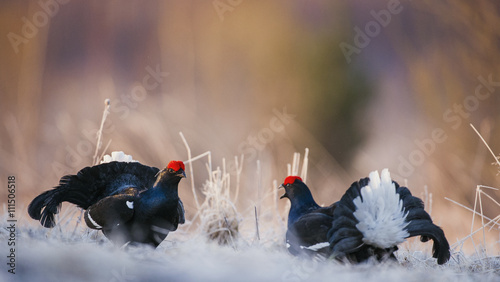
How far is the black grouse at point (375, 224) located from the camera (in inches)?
62.6

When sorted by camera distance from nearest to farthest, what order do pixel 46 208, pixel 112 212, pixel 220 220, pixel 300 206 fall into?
pixel 112 212
pixel 46 208
pixel 300 206
pixel 220 220

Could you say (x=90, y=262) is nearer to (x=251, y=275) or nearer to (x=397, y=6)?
(x=251, y=275)

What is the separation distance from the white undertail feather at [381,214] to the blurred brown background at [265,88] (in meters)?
2.03

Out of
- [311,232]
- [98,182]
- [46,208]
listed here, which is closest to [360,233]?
[311,232]

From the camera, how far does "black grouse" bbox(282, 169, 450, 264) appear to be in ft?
5.21

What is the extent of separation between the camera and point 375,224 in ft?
5.24

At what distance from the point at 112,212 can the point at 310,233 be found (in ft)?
1.80

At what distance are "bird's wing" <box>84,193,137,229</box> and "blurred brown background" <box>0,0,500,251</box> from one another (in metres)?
1.92

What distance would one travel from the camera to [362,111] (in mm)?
5336

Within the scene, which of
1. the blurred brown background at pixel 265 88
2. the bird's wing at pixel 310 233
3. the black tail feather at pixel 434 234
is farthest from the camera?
the blurred brown background at pixel 265 88

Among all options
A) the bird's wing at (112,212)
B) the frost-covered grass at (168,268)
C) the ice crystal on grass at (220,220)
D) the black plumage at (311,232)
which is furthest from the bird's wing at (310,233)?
the bird's wing at (112,212)

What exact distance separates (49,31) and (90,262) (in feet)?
16.8

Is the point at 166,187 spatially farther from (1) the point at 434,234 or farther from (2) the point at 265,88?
(2) the point at 265,88

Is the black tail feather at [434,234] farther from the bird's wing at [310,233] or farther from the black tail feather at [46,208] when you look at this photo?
the black tail feather at [46,208]
